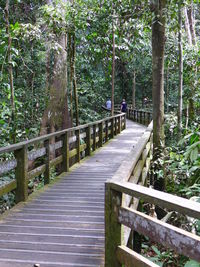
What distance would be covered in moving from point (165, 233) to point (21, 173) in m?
3.83

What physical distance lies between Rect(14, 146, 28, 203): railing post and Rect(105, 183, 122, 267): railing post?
2972mm

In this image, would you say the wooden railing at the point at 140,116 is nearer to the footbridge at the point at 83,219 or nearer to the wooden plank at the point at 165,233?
the footbridge at the point at 83,219

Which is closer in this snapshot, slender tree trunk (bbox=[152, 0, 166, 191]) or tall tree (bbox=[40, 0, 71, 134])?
slender tree trunk (bbox=[152, 0, 166, 191])

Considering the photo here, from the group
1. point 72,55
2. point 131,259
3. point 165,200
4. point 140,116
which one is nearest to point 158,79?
point 72,55

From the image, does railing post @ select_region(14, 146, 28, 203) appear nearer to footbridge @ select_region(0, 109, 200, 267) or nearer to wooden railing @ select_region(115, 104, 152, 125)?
footbridge @ select_region(0, 109, 200, 267)

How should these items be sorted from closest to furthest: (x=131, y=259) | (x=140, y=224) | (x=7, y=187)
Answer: (x=140, y=224) < (x=131, y=259) < (x=7, y=187)

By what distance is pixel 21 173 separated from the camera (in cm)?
580

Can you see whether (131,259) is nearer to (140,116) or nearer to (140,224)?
(140,224)

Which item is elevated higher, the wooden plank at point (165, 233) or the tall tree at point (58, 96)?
the tall tree at point (58, 96)

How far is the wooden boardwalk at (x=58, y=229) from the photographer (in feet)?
12.3

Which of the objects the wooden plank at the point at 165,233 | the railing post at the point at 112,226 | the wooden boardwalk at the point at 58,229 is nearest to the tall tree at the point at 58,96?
the wooden boardwalk at the point at 58,229

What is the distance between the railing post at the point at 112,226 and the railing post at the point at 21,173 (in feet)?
9.75

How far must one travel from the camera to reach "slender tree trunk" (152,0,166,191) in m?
8.63

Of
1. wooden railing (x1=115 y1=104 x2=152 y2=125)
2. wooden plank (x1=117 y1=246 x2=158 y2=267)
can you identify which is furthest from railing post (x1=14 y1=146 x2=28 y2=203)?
wooden railing (x1=115 y1=104 x2=152 y2=125)
